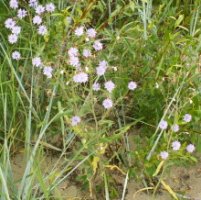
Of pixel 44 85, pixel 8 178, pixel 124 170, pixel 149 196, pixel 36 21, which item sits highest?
pixel 36 21

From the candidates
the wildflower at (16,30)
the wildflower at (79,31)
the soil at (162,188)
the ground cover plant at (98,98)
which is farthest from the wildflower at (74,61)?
the soil at (162,188)

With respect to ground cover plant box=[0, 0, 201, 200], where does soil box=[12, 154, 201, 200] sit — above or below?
below

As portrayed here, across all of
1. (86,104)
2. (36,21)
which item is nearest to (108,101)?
(86,104)

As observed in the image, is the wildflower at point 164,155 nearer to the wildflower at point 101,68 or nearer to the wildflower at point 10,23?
the wildflower at point 101,68

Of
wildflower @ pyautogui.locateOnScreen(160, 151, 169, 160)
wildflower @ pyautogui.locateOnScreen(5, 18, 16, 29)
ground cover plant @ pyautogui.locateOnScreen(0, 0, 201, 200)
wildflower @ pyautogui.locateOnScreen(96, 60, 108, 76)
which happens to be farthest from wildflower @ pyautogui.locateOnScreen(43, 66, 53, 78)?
wildflower @ pyautogui.locateOnScreen(160, 151, 169, 160)

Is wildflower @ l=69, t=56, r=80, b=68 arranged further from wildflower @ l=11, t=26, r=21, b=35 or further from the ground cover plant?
wildflower @ l=11, t=26, r=21, b=35

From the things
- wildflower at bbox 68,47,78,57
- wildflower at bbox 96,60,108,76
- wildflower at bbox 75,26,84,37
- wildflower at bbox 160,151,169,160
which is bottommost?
wildflower at bbox 160,151,169,160

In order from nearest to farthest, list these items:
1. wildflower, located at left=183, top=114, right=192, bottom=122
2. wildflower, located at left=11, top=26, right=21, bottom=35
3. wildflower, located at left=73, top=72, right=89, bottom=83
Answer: wildflower, located at left=73, top=72, right=89, bottom=83, wildflower, located at left=183, top=114, right=192, bottom=122, wildflower, located at left=11, top=26, right=21, bottom=35

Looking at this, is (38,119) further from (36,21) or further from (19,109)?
(36,21)
